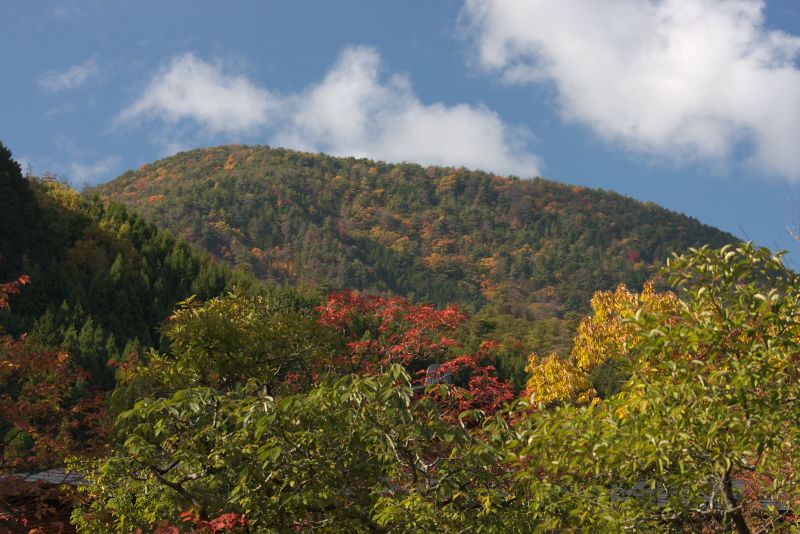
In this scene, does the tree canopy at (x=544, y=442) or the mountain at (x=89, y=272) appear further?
the mountain at (x=89, y=272)

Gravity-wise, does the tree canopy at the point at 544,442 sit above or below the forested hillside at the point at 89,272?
below

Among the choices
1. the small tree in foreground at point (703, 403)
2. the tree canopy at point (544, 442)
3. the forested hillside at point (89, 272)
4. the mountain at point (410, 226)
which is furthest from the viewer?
the mountain at point (410, 226)

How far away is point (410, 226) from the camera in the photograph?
4427 inches

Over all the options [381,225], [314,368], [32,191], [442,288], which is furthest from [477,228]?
Answer: [314,368]

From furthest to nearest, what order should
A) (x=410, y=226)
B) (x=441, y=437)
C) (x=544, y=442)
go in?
(x=410, y=226) → (x=441, y=437) → (x=544, y=442)

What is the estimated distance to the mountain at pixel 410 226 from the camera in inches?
3479

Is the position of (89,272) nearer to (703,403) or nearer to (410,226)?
(703,403)

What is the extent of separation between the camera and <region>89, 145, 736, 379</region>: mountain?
290 ft

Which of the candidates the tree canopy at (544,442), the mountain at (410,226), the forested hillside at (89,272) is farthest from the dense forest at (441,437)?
the mountain at (410,226)

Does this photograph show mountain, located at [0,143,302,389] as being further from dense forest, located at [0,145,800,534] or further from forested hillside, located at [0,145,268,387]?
dense forest, located at [0,145,800,534]

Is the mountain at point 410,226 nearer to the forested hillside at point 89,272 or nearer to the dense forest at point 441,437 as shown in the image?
the forested hillside at point 89,272

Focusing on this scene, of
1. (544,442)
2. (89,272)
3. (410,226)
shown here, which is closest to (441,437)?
(544,442)

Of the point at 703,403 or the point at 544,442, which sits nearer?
the point at 703,403

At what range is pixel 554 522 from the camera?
4.62 m
